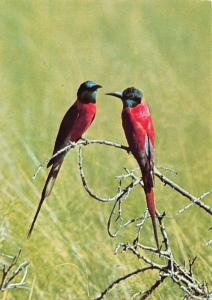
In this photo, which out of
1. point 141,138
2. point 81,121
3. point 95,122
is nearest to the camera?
point 141,138

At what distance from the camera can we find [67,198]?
296cm

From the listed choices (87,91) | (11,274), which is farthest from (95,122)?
(11,274)

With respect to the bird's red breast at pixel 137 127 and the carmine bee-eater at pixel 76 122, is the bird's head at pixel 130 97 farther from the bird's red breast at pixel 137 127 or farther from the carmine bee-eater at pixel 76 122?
the carmine bee-eater at pixel 76 122

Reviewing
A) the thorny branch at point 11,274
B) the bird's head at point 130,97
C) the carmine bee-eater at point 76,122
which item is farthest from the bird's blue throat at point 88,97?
the thorny branch at point 11,274

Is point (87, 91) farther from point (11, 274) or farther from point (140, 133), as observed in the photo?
point (11, 274)

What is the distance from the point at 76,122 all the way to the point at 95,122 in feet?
0.96

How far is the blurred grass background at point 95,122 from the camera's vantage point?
9.59 ft

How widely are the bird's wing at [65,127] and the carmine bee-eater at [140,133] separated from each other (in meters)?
0.19

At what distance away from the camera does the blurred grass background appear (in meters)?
2.92

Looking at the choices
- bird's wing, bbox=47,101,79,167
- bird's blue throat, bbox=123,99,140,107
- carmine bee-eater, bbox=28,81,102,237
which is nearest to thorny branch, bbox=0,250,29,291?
carmine bee-eater, bbox=28,81,102,237

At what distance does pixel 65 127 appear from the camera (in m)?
2.77

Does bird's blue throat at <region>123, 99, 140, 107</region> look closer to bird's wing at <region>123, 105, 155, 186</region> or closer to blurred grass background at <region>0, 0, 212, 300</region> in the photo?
bird's wing at <region>123, 105, 155, 186</region>

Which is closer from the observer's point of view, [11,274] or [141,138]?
[141,138]

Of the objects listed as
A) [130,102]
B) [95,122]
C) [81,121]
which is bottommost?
[130,102]
